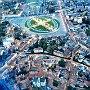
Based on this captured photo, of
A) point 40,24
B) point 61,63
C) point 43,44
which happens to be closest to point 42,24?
point 40,24

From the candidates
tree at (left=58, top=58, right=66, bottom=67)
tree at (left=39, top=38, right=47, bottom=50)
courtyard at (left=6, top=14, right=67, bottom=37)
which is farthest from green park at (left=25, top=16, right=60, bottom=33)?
tree at (left=58, top=58, right=66, bottom=67)

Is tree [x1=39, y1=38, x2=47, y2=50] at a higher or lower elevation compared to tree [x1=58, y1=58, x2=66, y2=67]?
higher

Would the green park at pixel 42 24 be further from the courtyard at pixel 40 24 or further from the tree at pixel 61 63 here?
the tree at pixel 61 63

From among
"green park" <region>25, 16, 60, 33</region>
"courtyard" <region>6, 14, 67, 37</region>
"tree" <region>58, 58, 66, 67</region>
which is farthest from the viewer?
"green park" <region>25, 16, 60, 33</region>

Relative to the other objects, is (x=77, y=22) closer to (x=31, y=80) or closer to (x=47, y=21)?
(x=47, y=21)

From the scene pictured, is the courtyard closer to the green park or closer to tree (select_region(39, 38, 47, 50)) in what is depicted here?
the green park

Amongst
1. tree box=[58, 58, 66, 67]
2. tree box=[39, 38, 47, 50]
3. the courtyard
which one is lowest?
tree box=[58, 58, 66, 67]

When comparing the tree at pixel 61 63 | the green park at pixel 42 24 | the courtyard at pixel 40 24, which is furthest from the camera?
the green park at pixel 42 24

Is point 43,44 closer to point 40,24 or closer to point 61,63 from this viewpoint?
point 61,63

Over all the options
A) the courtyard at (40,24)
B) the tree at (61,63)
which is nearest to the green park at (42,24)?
the courtyard at (40,24)

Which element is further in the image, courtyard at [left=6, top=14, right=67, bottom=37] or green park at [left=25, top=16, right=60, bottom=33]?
green park at [left=25, top=16, right=60, bottom=33]

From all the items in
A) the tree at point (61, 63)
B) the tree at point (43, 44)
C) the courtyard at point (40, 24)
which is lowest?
the tree at point (61, 63)

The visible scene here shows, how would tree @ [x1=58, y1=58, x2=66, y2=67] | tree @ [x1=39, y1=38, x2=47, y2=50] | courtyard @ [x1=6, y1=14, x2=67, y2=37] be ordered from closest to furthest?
1. tree @ [x1=58, y1=58, x2=66, y2=67]
2. tree @ [x1=39, y1=38, x2=47, y2=50]
3. courtyard @ [x1=6, y1=14, x2=67, y2=37]
